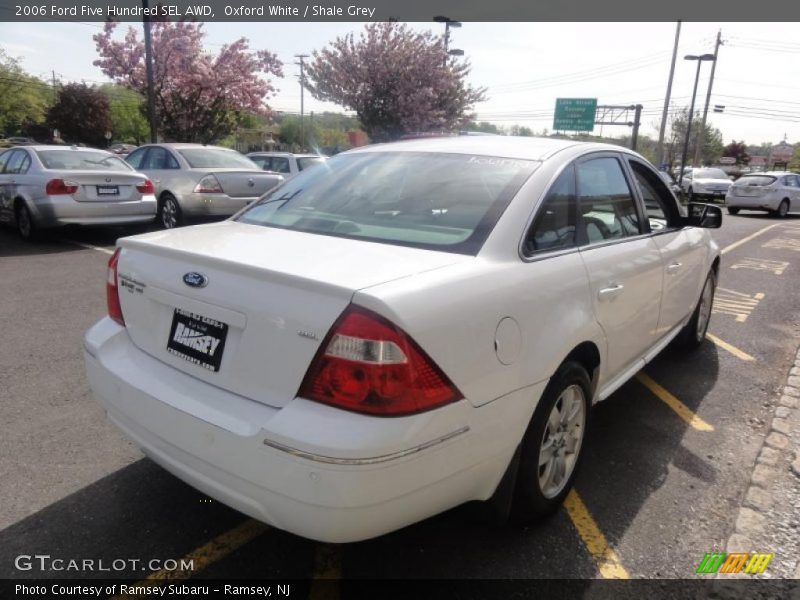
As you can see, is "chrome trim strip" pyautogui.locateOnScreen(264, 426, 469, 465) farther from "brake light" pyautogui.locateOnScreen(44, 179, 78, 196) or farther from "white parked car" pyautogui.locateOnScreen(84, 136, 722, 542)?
"brake light" pyautogui.locateOnScreen(44, 179, 78, 196)

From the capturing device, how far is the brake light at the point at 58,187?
327 inches

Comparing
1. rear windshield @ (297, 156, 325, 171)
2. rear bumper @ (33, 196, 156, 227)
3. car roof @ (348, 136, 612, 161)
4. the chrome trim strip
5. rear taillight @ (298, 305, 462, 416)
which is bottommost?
rear bumper @ (33, 196, 156, 227)

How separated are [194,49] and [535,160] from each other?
22.0 meters

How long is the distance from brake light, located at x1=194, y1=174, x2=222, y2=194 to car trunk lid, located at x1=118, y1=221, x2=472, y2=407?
737 cm

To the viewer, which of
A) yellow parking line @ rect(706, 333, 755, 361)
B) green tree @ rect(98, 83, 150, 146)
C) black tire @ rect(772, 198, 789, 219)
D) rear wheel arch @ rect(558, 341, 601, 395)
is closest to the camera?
rear wheel arch @ rect(558, 341, 601, 395)

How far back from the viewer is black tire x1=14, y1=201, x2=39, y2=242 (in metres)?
8.73

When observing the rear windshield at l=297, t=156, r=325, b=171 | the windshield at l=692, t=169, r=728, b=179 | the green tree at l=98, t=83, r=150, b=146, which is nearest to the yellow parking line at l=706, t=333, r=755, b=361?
the rear windshield at l=297, t=156, r=325, b=171

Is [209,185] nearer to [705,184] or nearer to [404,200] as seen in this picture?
[404,200]

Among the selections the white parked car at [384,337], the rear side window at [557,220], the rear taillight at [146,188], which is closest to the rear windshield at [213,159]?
the rear taillight at [146,188]

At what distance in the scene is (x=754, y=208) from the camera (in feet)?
64.8

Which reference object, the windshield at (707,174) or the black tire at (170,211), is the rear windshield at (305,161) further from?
the windshield at (707,174)

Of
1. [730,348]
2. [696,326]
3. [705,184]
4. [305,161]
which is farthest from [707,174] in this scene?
[696,326]

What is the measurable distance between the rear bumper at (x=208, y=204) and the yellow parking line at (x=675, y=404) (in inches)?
281

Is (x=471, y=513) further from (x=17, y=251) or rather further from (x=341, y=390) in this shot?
(x=17, y=251)
